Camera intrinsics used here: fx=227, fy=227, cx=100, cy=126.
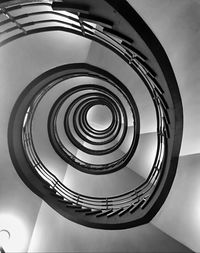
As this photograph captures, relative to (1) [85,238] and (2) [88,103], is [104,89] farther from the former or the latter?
(1) [85,238]

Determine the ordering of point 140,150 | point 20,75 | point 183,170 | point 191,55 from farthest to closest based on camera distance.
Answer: point 140,150
point 20,75
point 183,170
point 191,55

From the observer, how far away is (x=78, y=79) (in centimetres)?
685

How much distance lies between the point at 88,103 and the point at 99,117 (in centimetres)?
148

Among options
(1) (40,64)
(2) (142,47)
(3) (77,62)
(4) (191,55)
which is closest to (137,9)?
(2) (142,47)

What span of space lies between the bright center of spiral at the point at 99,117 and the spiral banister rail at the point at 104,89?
3789 millimetres

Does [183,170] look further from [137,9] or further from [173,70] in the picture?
[137,9]

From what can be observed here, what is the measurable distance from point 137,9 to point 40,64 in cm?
251

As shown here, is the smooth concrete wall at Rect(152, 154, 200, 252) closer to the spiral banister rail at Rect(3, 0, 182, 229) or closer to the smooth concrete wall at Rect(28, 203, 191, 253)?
the spiral banister rail at Rect(3, 0, 182, 229)

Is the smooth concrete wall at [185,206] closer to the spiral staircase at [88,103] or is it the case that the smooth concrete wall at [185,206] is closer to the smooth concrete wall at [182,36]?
the spiral staircase at [88,103]

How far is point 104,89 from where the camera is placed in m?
7.25

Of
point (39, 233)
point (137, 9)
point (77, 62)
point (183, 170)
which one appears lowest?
point (39, 233)

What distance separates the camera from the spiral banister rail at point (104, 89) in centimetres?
274

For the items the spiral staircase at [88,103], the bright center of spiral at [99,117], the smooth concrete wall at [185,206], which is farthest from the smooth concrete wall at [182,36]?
the bright center of spiral at [99,117]

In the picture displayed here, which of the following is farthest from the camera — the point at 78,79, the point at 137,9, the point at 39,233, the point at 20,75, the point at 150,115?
the point at 78,79
